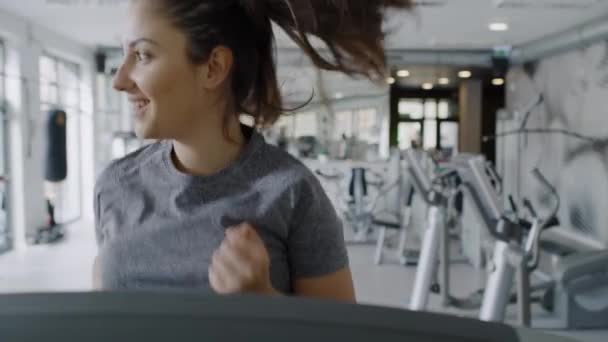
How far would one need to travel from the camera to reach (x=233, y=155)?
1098mm

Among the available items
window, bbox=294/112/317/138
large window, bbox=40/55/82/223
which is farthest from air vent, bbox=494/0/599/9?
large window, bbox=40/55/82/223

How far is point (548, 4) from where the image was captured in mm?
7062

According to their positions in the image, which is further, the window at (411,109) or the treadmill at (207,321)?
the window at (411,109)

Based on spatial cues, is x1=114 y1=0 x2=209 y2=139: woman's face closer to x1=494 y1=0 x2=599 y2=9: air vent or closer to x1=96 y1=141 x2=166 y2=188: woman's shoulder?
x1=96 y1=141 x2=166 y2=188: woman's shoulder

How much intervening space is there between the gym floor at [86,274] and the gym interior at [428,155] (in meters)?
0.03

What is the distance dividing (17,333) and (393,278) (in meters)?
6.27

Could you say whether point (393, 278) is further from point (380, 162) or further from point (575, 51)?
point (575, 51)

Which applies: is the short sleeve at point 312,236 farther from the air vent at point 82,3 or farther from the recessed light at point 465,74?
the recessed light at point 465,74

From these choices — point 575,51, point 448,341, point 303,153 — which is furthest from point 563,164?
point 448,341

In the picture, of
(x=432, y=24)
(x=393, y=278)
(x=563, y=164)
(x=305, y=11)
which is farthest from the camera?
(x=563, y=164)

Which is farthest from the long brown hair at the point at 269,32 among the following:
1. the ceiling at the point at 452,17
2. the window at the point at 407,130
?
the window at the point at 407,130

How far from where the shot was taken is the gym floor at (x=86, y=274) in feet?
18.9

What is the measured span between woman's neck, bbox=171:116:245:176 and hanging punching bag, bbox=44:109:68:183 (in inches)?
286

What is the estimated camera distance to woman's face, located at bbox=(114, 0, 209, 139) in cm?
99
